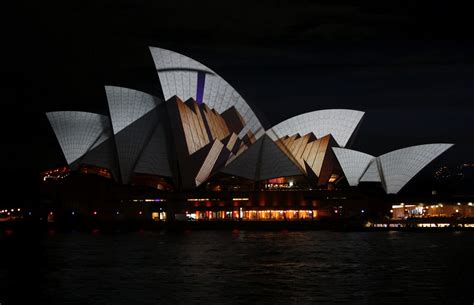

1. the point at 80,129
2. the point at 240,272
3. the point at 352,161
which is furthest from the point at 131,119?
the point at 240,272

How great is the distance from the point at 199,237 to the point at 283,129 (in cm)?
1518

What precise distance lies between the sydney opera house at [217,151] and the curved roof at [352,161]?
0.08 m

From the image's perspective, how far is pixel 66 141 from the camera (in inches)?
2448

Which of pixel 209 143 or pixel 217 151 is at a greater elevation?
pixel 209 143

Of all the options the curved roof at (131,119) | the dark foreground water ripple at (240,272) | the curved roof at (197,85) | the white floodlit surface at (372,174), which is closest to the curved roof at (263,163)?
the curved roof at (197,85)

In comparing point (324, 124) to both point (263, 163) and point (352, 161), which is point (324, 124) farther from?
point (263, 163)

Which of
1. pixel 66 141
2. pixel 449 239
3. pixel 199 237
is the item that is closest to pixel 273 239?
pixel 199 237

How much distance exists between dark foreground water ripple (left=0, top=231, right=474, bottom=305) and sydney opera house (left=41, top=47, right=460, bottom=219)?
13877 millimetres

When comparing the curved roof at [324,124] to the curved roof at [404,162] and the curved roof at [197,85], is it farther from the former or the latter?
the curved roof at [404,162]

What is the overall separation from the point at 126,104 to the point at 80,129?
527 cm

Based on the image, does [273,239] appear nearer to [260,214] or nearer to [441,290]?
[260,214]

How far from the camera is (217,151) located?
60750 mm

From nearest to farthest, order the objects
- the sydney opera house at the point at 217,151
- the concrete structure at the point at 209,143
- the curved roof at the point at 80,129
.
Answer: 1. the concrete structure at the point at 209,143
2. the sydney opera house at the point at 217,151
3. the curved roof at the point at 80,129

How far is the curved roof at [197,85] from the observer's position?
57844 millimetres
